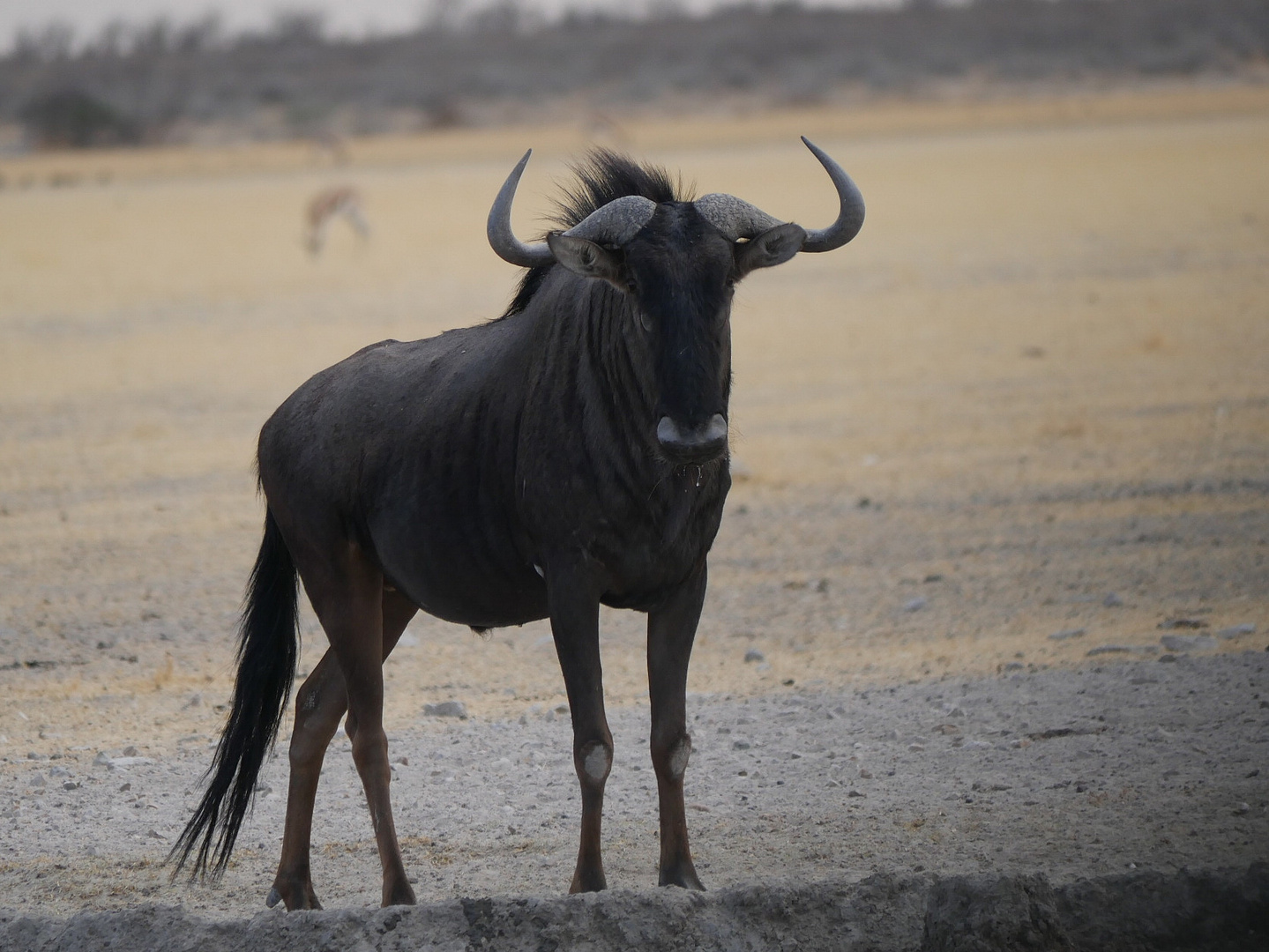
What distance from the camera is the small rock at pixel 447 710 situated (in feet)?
22.0

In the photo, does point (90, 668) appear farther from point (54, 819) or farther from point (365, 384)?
point (365, 384)

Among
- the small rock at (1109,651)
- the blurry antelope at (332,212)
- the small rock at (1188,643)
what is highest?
the blurry antelope at (332,212)

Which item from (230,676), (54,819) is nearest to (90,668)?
(230,676)

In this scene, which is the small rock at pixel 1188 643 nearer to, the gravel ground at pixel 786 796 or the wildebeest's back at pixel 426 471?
the gravel ground at pixel 786 796

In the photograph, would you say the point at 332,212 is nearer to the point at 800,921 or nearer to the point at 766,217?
the point at 766,217

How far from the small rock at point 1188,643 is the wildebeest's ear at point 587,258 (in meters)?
3.56

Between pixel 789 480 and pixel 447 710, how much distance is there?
15.2 feet

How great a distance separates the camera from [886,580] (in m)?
8.50

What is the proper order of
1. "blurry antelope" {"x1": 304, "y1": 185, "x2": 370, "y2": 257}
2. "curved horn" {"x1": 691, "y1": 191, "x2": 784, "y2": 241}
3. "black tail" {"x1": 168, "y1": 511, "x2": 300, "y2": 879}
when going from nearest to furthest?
1. "curved horn" {"x1": 691, "y1": 191, "x2": 784, "y2": 241}
2. "black tail" {"x1": 168, "y1": 511, "x2": 300, "y2": 879}
3. "blurry antelope" {"x1": 304, "y1": 185, "x2": 370, "y2": 257}

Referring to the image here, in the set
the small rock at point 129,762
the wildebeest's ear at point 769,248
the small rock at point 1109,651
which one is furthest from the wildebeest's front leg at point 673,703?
the small rock at point 1109,651

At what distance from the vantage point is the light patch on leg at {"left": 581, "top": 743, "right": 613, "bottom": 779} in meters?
4.59

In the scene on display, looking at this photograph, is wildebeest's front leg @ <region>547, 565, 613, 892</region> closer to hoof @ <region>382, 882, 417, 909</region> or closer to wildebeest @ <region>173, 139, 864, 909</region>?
wildebeest @ <region>173, 139, 864, 909</region>

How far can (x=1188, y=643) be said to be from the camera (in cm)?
696

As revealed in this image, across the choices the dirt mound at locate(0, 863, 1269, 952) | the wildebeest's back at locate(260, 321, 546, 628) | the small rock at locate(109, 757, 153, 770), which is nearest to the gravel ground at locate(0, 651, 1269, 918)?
the small rock at locate(109, 757, 153, 770)
